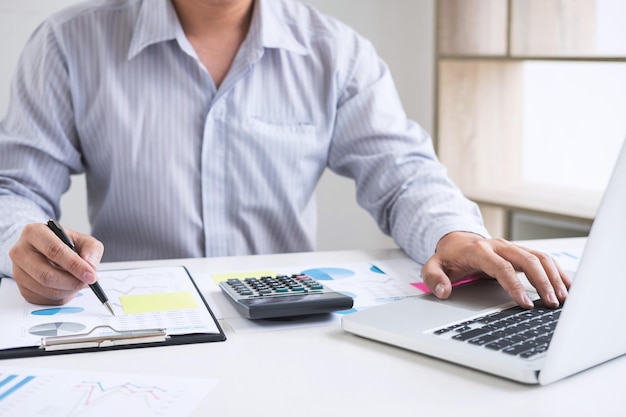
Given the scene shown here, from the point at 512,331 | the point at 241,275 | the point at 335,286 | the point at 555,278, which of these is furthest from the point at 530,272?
the point at 241,275

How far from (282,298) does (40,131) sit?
697 millimetres

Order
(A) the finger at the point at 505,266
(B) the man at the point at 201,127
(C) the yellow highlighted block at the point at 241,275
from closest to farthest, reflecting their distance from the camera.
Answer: (A) the finger at the point at 505,266 → (C) the yellow highlighted block at the point at 241,275 → (B) the man at the point at 201,127

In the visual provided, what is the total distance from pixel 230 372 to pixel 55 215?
0.81 meters

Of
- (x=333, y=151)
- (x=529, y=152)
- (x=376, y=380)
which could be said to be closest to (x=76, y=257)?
(x=376, y=380)

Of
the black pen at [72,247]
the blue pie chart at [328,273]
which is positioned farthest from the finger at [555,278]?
the black pen at [72,247]

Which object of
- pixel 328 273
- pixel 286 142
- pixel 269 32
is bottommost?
pixel 328 273

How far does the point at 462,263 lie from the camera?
3.51 feet

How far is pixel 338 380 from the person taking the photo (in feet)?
2.48

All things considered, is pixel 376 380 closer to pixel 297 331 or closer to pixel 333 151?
pixel 297 331

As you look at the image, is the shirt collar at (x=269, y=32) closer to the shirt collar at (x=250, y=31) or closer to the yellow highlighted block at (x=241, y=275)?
the shirt collar at (x=250, y=31)

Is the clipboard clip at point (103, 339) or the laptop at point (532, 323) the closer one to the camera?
the laptop at point (532, 323)

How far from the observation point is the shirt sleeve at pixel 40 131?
4.57 feet

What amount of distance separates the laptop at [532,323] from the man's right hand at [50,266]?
1.05 feet

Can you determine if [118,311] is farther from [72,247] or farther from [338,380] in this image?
[338,380]
